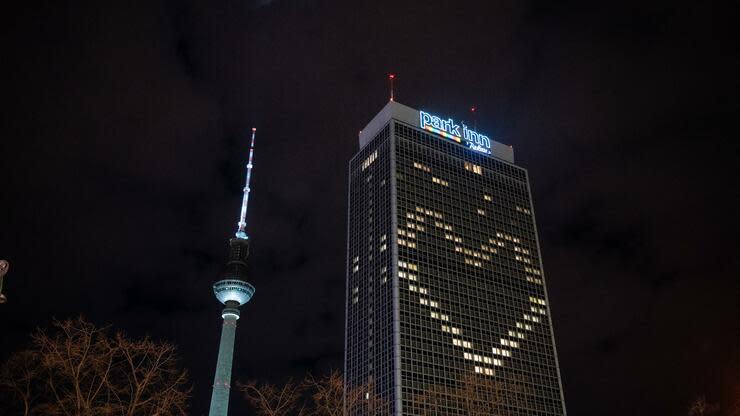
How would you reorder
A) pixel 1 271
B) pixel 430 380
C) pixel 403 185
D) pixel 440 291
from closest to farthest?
1. pixel 1 271
2. pixel 430 380
3. pixel 440 291
4. pixel 403 185

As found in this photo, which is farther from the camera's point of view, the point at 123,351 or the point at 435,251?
the point at 435,251

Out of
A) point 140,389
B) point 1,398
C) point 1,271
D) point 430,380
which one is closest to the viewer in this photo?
point 1,271

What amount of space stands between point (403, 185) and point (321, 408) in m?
130

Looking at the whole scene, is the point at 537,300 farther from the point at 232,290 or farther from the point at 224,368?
the point at 224,368

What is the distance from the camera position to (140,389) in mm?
46969

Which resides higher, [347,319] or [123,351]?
[347,319]

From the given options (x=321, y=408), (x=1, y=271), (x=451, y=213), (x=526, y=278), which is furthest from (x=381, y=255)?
(x=1, y=271)

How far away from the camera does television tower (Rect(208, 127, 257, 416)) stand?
141 meters

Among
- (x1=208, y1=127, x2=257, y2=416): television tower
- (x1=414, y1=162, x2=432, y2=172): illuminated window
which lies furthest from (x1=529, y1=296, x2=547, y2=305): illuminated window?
(x1=208, y1=127, x2=257, y2=416): television tower

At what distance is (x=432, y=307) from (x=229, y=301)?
180 feet

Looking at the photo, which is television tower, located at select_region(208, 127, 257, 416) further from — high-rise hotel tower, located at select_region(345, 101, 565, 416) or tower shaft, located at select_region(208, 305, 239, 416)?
high-rise hotel tower, located at select_region(345, 101, 565, 416)

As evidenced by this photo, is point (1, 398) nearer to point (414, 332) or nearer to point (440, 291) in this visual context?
point (414, 332)

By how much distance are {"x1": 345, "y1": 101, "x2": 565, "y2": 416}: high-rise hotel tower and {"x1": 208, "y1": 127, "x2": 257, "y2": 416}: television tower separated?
32800 mm

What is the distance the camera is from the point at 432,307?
173500 millimetres
